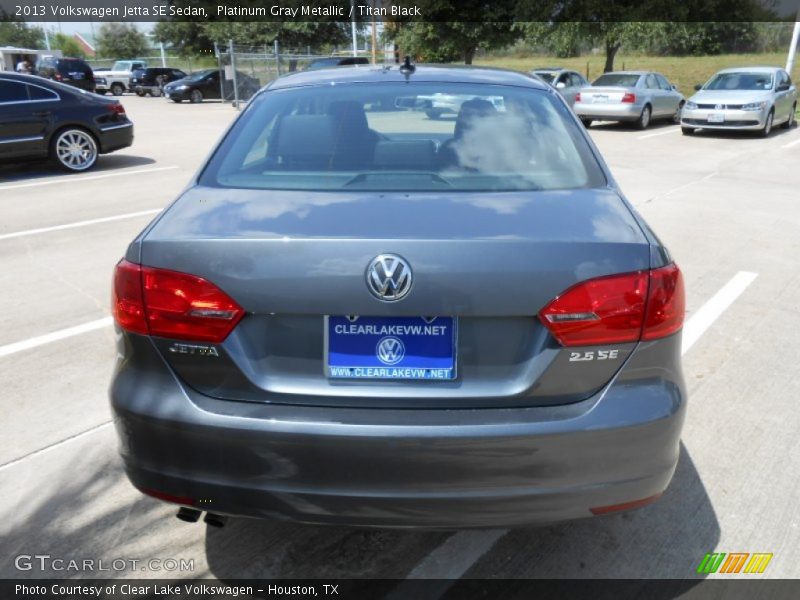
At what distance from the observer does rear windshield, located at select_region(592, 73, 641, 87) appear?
19.1 metres

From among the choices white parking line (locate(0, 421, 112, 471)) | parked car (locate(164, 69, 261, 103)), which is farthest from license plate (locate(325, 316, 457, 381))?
parked car (locate(164, 69, 261, 103))

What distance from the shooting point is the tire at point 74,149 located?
11453 millimetres

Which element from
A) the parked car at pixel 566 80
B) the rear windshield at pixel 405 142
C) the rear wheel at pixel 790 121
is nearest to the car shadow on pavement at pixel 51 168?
the rear windshield at pixel 405 142

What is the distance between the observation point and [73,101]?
11.5m

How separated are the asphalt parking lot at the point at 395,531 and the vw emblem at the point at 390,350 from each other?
65cm

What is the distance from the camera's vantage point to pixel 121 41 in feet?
231

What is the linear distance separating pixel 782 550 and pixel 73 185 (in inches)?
407

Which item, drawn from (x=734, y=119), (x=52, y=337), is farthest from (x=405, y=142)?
(x=734, y=119)

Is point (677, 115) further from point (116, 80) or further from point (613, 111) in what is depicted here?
point (116, 80)

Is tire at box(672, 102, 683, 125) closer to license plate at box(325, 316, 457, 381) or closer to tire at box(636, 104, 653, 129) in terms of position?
tire at box(636, 104, 653, 129)

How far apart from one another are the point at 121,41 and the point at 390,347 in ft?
255

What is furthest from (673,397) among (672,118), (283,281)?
(672,118)

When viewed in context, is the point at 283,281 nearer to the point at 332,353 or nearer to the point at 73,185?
the point at 332,353

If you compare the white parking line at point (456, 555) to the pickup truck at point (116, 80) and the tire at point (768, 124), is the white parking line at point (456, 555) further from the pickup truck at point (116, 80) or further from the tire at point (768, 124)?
the pickup truck at point (116, 80)
